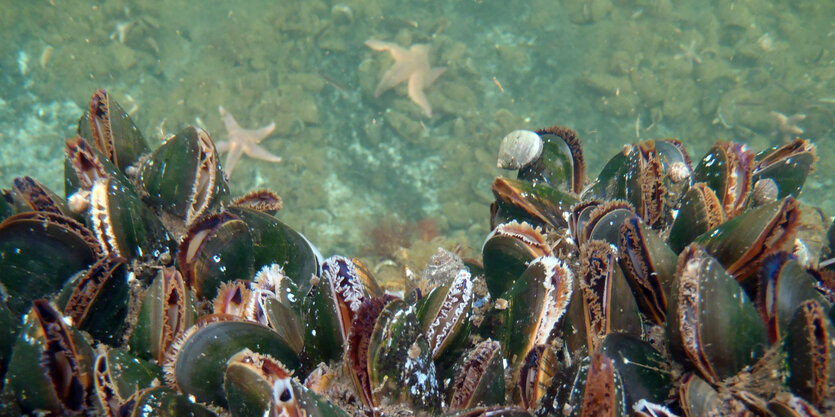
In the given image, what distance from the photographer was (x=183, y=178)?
6.27 ft

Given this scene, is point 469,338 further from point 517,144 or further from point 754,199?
point 754,199

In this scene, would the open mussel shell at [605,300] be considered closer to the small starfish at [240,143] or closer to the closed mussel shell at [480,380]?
the closed mussel shell at [480,380]

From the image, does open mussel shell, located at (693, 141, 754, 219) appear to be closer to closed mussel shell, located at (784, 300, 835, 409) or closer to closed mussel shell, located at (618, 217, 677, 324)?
closed mussel shell, located at (618, 217, 677, 324)

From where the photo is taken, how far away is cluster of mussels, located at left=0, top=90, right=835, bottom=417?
120 centimetres

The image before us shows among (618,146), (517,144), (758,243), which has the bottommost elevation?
(758,243)

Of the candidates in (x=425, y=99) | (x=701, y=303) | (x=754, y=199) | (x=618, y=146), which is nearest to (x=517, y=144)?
(x=754, y=199)

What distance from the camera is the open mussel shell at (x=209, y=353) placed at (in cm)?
130

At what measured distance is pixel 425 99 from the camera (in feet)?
34.6

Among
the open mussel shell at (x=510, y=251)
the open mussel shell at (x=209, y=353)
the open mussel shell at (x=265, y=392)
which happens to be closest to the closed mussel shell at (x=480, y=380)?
the open mussel shell at (x=265, y=392)

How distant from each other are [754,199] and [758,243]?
85 cm

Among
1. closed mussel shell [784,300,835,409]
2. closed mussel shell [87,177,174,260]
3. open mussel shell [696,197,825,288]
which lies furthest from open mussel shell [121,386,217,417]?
open mussel shell [696,197,825,288]

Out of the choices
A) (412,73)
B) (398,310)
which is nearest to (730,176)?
(398,310)

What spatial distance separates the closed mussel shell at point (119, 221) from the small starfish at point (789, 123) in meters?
14.0

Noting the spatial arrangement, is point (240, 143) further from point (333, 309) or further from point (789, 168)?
point (789, 168)
